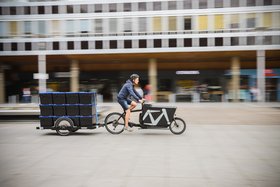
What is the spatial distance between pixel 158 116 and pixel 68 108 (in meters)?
2.81

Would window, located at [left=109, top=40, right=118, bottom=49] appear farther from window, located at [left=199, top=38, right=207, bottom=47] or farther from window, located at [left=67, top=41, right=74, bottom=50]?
window, located at [left=199, top=38, right=207, bottom=47]

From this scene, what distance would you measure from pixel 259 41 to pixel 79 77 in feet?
66.5

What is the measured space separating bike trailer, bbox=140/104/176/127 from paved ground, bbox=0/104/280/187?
1.39 feet

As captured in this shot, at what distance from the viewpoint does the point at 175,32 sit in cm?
3222

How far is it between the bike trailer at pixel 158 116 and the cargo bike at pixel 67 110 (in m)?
1.65

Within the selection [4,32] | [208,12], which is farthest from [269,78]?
[4,32]

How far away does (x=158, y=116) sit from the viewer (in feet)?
30.6

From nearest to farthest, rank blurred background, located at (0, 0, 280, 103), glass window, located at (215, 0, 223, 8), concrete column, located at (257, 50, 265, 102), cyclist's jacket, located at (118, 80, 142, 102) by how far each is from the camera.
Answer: cyclist's jacket, located at (118, 80, 142, 102)
concrete column, located at (257, 50, 265, 102)
blurred background, located at (0, 0, 280, 103)
glass window, located at (215, 0, 223, 8)

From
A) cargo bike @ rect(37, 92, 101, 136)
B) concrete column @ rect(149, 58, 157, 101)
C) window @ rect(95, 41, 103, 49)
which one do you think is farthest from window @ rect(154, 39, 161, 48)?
cargo bike @ rect(37, 92, 101, 136)

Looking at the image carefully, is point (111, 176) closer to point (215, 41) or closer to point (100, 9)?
point (215, 41)

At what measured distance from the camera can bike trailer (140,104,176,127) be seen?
A: 30.6 ft

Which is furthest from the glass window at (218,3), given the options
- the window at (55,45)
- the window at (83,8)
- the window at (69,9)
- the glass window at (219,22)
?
the window at (55,45)

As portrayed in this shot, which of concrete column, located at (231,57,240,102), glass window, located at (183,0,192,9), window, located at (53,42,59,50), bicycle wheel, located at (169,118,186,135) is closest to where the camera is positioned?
bicycle wheel, located at (169,118,186,135)

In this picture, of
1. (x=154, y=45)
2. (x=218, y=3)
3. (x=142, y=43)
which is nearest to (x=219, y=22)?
(x=218, y=3)
